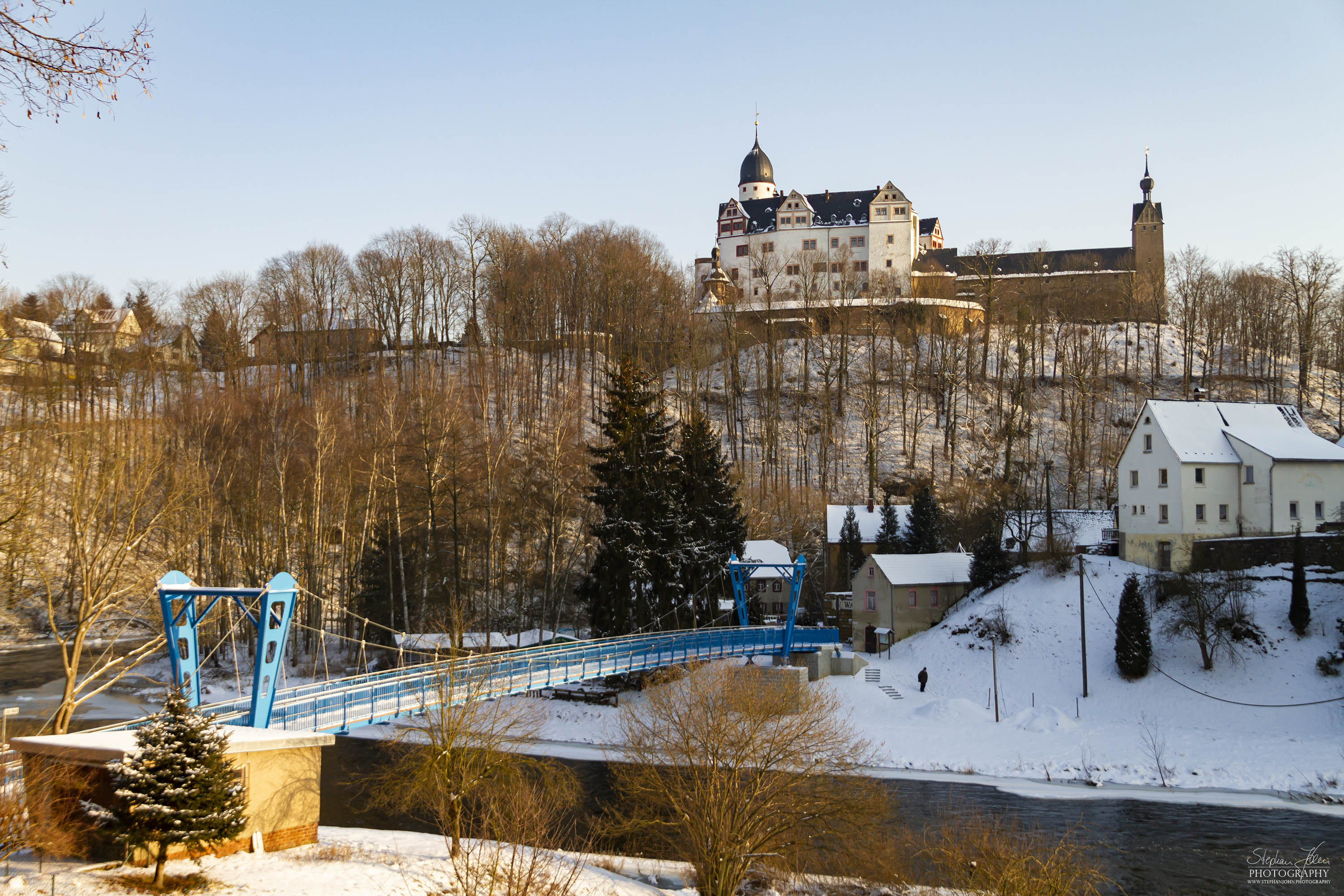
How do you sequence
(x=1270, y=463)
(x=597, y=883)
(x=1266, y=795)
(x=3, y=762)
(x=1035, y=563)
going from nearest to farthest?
1. (x=3, y=762)
2. (x=597, y=883)
3. (x=1266, y=795)
4. (x=1270, y=463)
5. (x=1035, y=563)

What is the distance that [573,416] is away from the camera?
170 feet

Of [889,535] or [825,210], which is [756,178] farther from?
[889,535]

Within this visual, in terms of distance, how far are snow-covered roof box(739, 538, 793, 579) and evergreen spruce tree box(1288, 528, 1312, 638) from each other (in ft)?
61.5

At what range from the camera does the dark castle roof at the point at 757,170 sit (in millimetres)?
89375

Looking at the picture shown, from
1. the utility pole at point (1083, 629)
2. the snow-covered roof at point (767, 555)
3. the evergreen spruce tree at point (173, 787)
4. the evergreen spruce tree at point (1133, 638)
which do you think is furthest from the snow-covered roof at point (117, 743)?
the snow-covered roof at point (767, 555)

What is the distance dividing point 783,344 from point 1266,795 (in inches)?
1814

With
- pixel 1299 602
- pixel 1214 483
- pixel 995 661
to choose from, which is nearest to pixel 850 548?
pixel 995 661

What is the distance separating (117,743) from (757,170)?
84.1 m

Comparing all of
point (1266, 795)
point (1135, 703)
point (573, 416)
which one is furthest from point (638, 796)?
point (573, 416)

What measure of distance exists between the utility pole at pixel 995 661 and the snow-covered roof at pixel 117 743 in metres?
20.7

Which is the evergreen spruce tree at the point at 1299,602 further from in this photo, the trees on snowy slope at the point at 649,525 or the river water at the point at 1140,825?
the trees on snowy slope at the point at 649,525

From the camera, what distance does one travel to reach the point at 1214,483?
35.1 metres

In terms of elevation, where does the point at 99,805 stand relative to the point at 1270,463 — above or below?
below

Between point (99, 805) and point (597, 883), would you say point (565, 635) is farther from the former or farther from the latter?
point (99, 805)
